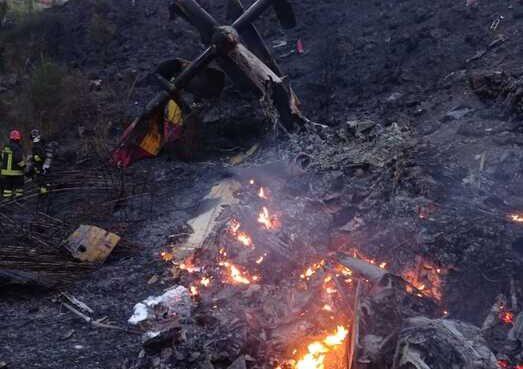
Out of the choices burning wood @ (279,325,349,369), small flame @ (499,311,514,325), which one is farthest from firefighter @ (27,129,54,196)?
small flame @ (499,311,514,325)

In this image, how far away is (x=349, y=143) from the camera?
7.82 metres

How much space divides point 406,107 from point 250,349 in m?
6.39

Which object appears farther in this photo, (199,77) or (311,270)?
(199,77)

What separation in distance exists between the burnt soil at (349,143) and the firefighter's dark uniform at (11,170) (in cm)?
231

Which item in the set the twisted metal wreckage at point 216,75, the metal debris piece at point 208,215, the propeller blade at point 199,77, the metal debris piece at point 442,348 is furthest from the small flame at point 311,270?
the propeller blade at point 199,77

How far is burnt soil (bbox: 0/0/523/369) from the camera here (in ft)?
15.1

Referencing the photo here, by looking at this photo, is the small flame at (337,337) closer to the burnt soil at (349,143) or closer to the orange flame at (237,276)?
the burnt soil at (349,143)

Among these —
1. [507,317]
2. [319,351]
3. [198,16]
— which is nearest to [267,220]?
[319,351]

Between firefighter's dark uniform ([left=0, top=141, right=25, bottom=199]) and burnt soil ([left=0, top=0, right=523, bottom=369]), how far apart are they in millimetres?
2311

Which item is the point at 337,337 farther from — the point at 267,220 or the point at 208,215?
the point at 208,215

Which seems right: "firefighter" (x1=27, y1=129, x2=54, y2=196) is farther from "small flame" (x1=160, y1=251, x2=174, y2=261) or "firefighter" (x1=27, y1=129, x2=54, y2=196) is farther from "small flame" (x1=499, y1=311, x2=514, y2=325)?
"small flame" (x1=499, y1=311, x2=514, y2=325)

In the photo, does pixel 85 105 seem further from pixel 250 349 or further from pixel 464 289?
pixel 464 289

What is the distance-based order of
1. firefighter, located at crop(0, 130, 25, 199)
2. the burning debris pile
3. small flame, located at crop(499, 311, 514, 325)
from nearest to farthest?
the burning debris pile < small flame, located at crop(499, 311, 514, 325) < firefighter, located at crop(0, 130, 25, 199)

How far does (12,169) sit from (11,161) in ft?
0.47
